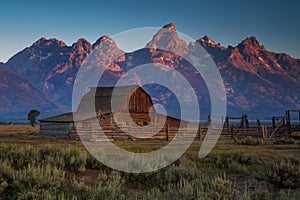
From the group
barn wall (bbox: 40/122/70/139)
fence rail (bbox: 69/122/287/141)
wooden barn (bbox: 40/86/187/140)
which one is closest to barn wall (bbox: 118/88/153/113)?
wooden barn (bbox: 40/86/187/140)

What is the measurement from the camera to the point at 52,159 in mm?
10383

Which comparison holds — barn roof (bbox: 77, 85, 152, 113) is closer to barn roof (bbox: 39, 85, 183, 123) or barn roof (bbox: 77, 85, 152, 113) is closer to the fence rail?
barn roof (bbox: 39, 85, 183, 123)

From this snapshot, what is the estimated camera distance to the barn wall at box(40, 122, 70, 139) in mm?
34906

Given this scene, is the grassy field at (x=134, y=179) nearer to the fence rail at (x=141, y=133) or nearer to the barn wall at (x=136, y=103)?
the fence rail at (x=141, y=133)

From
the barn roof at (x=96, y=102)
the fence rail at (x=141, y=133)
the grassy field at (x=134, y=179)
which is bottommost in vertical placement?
the grassy field at (x=134, y=179)

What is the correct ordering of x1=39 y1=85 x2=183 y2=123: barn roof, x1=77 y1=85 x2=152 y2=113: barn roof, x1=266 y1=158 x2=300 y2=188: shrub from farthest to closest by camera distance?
x1=77 y1=85 x2=152 y2=113: barn roof, x1=39 y1=85 x2=183 y2=123: barn roof, x1=266 y1=158 x2=300 y2=188: shrub

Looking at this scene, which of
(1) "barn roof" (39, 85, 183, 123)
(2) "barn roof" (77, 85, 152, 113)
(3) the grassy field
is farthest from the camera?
(2) "barn roof" (77, 85, 152, 113)

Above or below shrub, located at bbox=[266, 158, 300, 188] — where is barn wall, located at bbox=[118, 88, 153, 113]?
above

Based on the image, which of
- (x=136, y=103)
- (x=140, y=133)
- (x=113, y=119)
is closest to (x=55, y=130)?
(x=113, y=119)

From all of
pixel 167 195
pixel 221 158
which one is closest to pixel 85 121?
pixel 221 158

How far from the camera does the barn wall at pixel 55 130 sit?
34.9 m

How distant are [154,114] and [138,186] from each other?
32920mm

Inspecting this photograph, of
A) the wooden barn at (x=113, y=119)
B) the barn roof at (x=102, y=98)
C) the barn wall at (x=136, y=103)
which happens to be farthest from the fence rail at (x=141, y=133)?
the barn wall at (x=136, y=103)

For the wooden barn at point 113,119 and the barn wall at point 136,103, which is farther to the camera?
the barn wall at point 136,103
